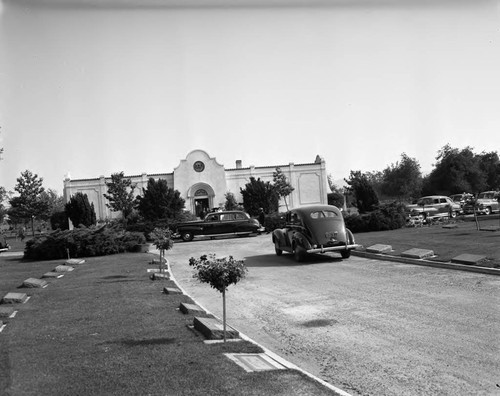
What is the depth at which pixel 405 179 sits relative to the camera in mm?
72188

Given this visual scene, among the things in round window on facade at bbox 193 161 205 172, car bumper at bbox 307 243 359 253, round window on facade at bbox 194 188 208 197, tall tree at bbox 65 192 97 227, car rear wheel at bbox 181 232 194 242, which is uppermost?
round window on facade at bbox 193 161 205 172

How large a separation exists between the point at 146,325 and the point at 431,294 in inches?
219

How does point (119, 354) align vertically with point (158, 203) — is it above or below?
below

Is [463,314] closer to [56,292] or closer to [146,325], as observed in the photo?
[146,325]

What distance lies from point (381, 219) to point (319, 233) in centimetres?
1124

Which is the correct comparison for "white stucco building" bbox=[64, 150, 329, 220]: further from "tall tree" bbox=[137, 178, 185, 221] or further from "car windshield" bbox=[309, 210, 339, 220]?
"car windshield" bbox=[309, 210, 339, 220]

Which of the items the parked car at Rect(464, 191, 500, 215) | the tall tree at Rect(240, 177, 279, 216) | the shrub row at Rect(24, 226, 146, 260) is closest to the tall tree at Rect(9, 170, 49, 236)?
the tall tree at Rect(240, 177, 279, 216)

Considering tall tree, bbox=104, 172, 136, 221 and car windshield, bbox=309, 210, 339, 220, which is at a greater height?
tall tree, bbox=104, 172, 136, 221

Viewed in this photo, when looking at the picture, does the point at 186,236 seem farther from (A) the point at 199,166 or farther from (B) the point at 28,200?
(B) the point at 28,200

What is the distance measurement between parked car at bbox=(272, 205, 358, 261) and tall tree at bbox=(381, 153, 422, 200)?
53.5 metres

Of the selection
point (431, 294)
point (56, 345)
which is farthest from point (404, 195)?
point (56, 345)

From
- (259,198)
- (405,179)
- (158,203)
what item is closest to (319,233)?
(158,203)

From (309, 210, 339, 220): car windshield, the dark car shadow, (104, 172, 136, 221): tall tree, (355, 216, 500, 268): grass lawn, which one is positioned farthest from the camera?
(104, 172, 136, 221): tall tree

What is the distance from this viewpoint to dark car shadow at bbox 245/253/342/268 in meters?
17.9
